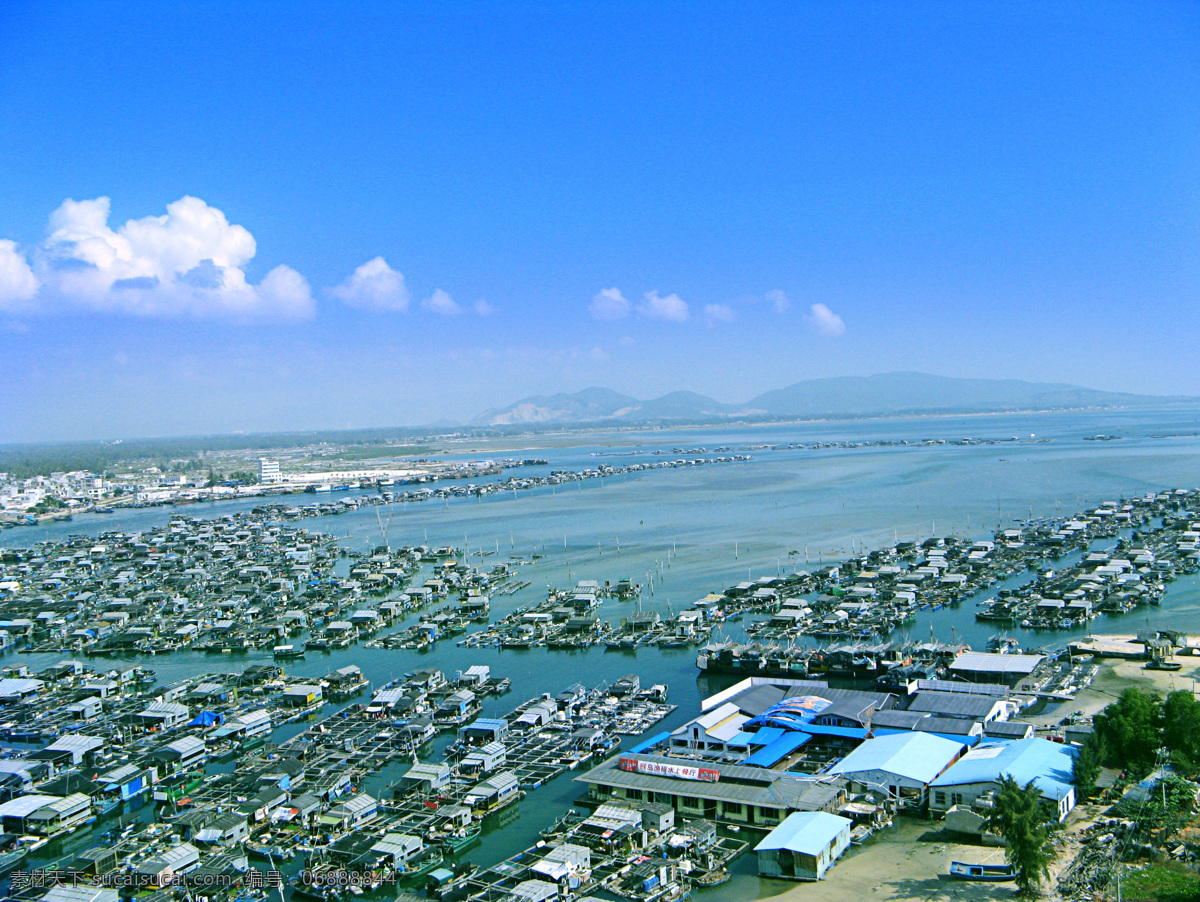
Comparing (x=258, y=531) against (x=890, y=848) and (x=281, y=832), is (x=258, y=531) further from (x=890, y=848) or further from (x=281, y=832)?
(x=890, y=848)

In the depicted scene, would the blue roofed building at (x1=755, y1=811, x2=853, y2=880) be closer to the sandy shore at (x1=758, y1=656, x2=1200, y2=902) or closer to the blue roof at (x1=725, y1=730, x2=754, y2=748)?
the sandy shore at (x1=758, y1=656, x2=1200, y2=902)

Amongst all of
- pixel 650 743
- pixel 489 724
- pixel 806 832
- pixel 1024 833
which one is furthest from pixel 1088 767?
pixel 489 724

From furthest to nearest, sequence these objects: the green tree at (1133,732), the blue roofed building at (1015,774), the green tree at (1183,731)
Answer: the green tree at (1133,732)
the green tree at (1183,731)
the blue roofed building at (1015,774)

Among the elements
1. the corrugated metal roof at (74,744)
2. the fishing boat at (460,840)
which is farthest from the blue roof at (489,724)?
the corrugated metal roof at (74,744)

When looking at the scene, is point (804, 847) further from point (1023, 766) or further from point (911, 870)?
point (1023, 766)

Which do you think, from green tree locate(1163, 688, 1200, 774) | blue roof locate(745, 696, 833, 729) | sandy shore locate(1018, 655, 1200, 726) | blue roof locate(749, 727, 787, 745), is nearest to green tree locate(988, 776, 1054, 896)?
green tree locate(1163, 688, 1200, 774)

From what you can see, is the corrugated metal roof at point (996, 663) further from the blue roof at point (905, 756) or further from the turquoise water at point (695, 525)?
the blue roof at point (905, 756)
